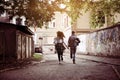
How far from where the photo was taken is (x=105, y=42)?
21.7m

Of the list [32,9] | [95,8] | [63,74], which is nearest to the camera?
[63,74]

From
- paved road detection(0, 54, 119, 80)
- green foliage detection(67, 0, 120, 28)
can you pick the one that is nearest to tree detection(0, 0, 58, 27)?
paved road detection(0, 54, 119, 80)

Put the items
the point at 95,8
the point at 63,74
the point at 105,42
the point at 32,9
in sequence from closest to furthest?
the point at 63,74
the point at 32,9
the point at 105,42
the point at 95,8

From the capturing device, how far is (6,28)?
1791 centimetres

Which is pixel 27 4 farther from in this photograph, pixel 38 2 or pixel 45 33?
pixel 45 33

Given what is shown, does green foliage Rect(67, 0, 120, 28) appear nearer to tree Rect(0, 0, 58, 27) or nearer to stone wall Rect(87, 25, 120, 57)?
stone wall Rect(87, 25, 120, 57)

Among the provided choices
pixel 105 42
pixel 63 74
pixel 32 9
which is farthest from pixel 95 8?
pixel 63 74

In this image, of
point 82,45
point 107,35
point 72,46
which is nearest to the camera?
point 72,46

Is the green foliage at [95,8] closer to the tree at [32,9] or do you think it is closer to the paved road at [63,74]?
the tree at [32,9]

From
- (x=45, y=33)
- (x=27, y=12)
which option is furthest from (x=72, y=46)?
(x=45, y=33)

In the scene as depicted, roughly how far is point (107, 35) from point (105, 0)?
6.77 m

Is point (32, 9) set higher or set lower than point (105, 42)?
higher

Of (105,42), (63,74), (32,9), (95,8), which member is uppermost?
(95,8)

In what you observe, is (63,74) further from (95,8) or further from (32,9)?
(95,8)
